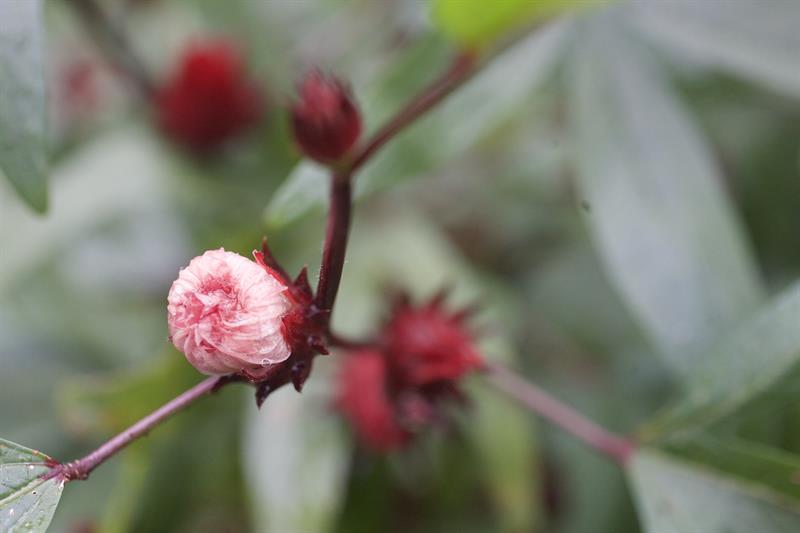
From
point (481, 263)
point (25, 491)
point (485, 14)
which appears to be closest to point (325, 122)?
point (485, 14)

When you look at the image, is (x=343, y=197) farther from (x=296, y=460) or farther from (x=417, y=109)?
(x=296, y=460)

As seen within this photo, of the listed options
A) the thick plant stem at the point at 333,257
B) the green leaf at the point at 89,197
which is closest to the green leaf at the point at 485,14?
the thick plant stem at the point at 333,257

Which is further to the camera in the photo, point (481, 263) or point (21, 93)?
point (481, 263)

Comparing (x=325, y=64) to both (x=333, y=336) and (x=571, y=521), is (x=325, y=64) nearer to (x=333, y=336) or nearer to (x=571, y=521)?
(x=571, y=521)

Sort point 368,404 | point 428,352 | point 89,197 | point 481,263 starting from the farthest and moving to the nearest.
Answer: point 481,263 < point 89,197 < point 368,404 < point 428,352

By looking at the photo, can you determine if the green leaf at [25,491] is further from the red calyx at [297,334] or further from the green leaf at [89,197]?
the green leaf at [89,197]

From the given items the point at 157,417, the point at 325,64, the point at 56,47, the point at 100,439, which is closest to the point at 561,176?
the point at 325,64

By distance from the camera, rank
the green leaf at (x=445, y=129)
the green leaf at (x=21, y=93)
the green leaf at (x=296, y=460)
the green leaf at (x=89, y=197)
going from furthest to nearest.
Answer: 1. the green leaf at (x=89, y=197)
2. the green leaf at (x=296, y=460)
3. the green leaf at (x=445, y=129)
4. the green leaf at (x=21, y=93)

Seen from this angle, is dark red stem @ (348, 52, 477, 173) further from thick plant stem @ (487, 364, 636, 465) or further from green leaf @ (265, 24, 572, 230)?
thick plant stem @ (487, 364, 636, 465)
